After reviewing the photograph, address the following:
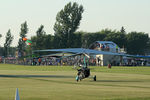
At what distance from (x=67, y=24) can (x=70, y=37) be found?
14.6 feet

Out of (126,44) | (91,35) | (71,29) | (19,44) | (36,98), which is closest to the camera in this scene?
(36,98)

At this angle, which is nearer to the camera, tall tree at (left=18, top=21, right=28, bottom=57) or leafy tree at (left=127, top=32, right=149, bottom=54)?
tall tree at (left=18, top=21, right=28, bottom=57)

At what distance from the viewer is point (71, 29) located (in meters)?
115

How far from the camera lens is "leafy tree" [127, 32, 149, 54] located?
527 feet

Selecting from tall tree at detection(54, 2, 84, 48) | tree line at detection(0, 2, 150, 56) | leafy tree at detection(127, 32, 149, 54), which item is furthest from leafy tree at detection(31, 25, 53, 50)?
leafy tree at detection(127, 32, 149, 54)

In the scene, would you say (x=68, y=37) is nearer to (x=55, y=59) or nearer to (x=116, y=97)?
(x=55, y=59)

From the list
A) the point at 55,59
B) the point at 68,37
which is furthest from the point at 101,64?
the point at 68,37

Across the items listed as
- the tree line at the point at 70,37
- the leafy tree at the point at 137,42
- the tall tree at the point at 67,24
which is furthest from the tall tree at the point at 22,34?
the leafy tree at the point at 137,42

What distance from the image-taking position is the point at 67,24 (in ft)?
378

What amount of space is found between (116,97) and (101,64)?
213 feet

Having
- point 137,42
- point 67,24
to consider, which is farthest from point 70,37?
point 137,42

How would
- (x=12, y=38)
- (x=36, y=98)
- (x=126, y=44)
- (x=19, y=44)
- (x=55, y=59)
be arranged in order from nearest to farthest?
(x=36, y=98) → (x=55, y=59) → (x=19, y=44) → (x=12, y=38) → (x=126, y=44)

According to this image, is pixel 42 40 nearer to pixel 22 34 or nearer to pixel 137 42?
pixel 22 34

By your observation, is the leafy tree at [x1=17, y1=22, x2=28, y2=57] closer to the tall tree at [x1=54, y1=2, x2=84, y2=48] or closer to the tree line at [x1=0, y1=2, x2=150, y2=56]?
the tree line at [x1=0, y1=2, x2=150, y2=56]
